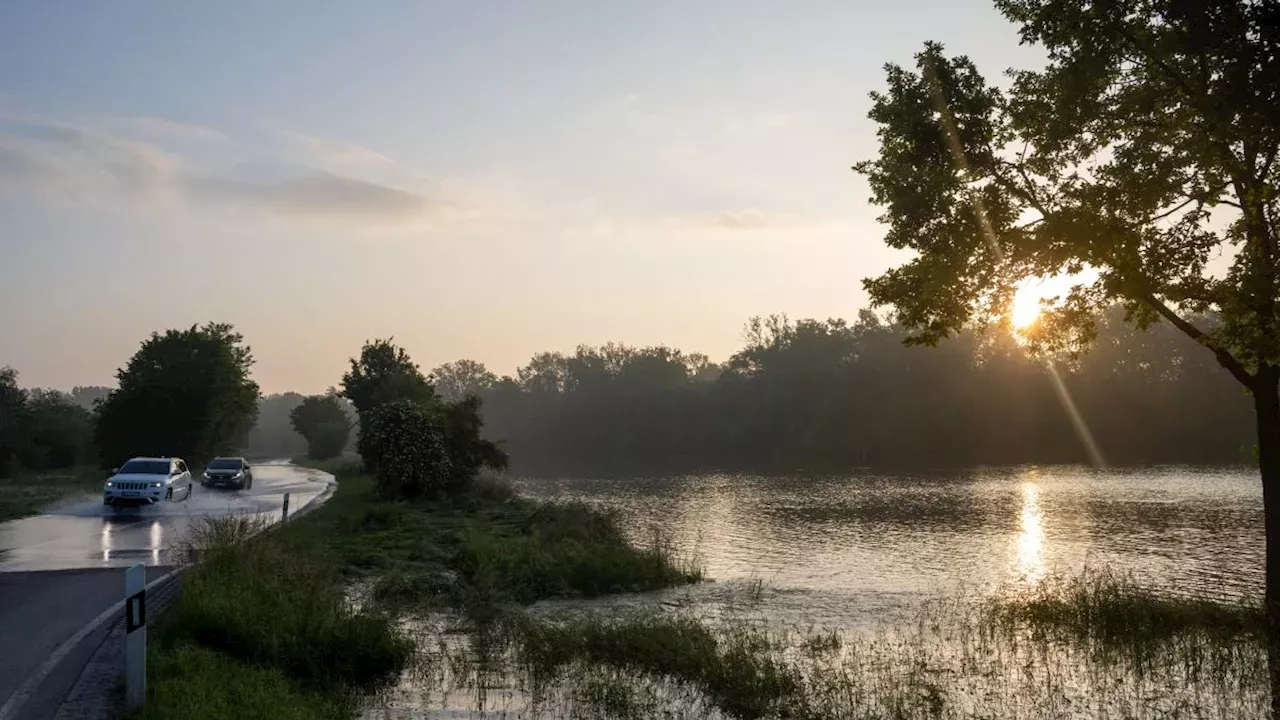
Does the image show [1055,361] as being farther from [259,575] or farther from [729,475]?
[259,575]

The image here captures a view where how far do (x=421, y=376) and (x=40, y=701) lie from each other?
58.5 metres

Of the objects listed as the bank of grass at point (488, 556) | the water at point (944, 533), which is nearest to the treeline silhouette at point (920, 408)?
the water at point (944, 533)

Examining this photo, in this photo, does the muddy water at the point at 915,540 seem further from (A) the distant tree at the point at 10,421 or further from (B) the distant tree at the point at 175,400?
(A) the distant tree at the point at 10,421

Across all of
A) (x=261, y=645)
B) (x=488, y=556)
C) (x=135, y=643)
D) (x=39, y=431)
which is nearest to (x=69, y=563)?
(x=488, y=556)

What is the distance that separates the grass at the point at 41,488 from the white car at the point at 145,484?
242 centimetres

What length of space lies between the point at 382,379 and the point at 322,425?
4090cm

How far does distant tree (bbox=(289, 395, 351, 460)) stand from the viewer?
101562mm

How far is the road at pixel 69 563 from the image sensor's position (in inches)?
478

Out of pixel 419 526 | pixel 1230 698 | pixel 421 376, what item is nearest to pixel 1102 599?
pixel 1230 698

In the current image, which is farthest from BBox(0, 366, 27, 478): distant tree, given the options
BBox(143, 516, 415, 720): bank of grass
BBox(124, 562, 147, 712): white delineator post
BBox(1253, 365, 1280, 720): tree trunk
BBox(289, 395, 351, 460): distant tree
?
BBox(1253, 365, 1280, 720): tree trunk

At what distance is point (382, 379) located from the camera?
2581 inches

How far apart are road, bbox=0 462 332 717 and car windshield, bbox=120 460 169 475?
1.44 metres

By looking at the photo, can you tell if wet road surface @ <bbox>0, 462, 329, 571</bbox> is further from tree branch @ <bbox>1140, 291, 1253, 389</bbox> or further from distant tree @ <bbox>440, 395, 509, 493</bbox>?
tree branch @ <bbox>1140, 291, 1253, 389</bbox>

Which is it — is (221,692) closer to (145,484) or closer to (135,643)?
(135,643)
